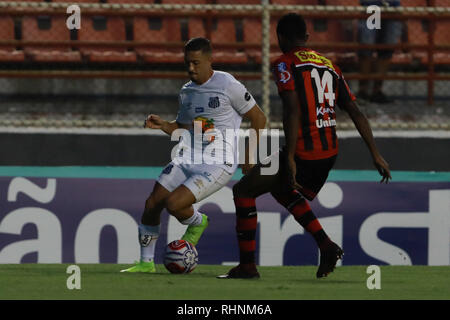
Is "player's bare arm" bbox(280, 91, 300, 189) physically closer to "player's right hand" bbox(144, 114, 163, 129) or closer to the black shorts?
the black shorts

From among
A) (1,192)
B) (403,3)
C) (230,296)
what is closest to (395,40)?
(403,3)

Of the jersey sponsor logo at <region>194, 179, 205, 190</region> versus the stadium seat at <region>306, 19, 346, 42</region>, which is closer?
the jersey sponsor logo at <region>194, 179, 205, 190</region>

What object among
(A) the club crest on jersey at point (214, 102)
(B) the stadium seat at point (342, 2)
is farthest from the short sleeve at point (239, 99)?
(B) the stadium seat at point (342, 2)

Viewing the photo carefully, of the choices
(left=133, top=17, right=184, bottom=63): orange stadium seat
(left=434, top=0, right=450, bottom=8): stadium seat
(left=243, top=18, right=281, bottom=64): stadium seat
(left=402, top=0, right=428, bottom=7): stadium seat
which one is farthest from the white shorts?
(left=434, top=0, right=450, bottom=8): stadium seat

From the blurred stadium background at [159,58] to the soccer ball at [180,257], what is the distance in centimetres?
273

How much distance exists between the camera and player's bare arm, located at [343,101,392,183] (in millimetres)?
7281

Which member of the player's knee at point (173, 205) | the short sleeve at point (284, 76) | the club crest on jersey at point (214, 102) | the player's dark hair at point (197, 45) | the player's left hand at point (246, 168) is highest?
the player's dark hair at point (197, 45)

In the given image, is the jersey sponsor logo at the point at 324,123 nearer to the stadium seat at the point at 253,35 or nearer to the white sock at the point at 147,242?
the white sock at the point at 147,242

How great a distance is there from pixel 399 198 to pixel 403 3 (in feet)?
13.8

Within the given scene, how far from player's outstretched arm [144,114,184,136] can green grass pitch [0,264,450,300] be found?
3.64 feet

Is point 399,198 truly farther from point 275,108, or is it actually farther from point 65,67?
point 65,67

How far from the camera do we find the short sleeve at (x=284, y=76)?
7.10m

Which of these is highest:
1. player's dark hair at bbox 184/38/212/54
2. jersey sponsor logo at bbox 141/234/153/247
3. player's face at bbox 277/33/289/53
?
player's dark hair at bbox 184/38/212/54

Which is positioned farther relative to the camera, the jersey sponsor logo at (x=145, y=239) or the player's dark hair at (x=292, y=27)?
the jersey sponsor logo at (x=145, y=239)
